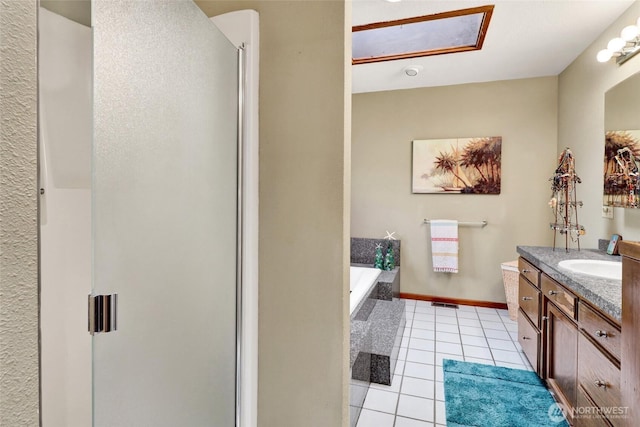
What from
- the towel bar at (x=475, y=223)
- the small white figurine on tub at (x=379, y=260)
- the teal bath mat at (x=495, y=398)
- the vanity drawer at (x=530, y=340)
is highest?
the towel bar at (x=475, y=223)

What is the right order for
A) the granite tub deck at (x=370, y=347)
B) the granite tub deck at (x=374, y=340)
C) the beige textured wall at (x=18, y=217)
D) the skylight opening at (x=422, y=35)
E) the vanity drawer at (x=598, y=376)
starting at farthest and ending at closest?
the skylight opening at (x=422, y=35) < the granite tub deck at (x=374, y=340) < the granite tub deck at (x=370, y=347) < the vanity drawer at (x=598, y=376) < the beige textured wall at (x=18, y=217)

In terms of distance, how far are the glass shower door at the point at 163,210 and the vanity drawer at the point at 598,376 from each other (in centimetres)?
134

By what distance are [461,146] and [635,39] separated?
1.63 meters

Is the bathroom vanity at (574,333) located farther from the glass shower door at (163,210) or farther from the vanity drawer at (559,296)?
the glass shower door at (163,210)

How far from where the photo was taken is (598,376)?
1372 millimetres

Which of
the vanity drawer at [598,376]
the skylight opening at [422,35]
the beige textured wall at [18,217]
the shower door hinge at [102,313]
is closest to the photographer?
the beige textured wall at [18,217]

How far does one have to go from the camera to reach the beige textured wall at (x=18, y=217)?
357 millimetres

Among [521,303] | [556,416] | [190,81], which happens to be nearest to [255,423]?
[190,81]

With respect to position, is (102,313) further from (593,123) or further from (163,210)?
(593,123)

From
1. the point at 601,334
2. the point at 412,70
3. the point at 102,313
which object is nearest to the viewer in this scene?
the point at 102,313

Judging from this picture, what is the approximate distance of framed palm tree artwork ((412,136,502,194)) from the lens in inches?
141

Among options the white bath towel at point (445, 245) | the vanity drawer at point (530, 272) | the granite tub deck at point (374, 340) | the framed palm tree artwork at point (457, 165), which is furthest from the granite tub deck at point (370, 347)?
the framed palm tree artwork at point (457, 165)

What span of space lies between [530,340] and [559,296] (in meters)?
0.67

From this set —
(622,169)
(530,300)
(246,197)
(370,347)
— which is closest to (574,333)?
(530,300)
